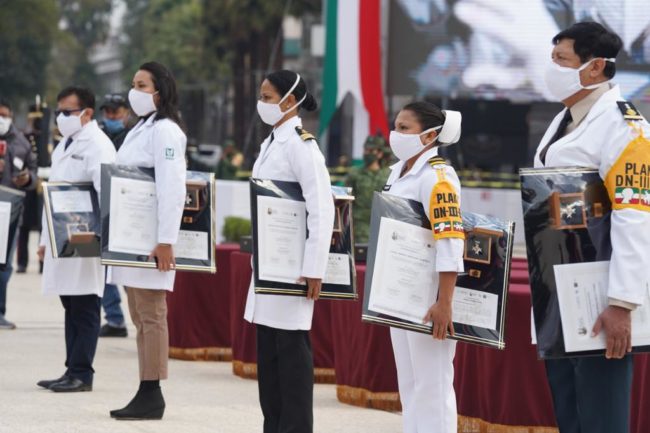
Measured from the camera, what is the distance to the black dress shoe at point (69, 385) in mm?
9188

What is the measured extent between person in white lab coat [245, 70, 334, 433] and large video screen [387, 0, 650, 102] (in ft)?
51.0

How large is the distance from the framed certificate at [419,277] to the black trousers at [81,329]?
357 centimetres

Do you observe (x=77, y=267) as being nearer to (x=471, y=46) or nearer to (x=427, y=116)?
(x=427, y=116)

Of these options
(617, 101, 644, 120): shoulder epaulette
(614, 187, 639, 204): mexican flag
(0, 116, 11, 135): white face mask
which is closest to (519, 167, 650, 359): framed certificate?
(614, 187, 639, 204): mexican flag

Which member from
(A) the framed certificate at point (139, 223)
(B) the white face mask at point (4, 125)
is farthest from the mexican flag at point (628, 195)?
(B) the white face mask at point (4, 125)

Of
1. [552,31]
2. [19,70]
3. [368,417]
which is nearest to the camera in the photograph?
[368,417]

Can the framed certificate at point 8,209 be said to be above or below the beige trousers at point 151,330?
above

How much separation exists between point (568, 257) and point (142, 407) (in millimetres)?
3755

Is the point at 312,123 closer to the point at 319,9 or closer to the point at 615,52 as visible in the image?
the point at 319,9

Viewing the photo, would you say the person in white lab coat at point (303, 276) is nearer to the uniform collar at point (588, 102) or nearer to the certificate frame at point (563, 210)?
the uniform collar at point (588, 102)

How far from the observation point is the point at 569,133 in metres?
5.26

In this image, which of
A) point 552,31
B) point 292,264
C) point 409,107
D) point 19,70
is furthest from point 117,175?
point 19,70

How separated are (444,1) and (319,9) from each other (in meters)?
19.8

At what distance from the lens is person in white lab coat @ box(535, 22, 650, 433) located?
4.93 metres
